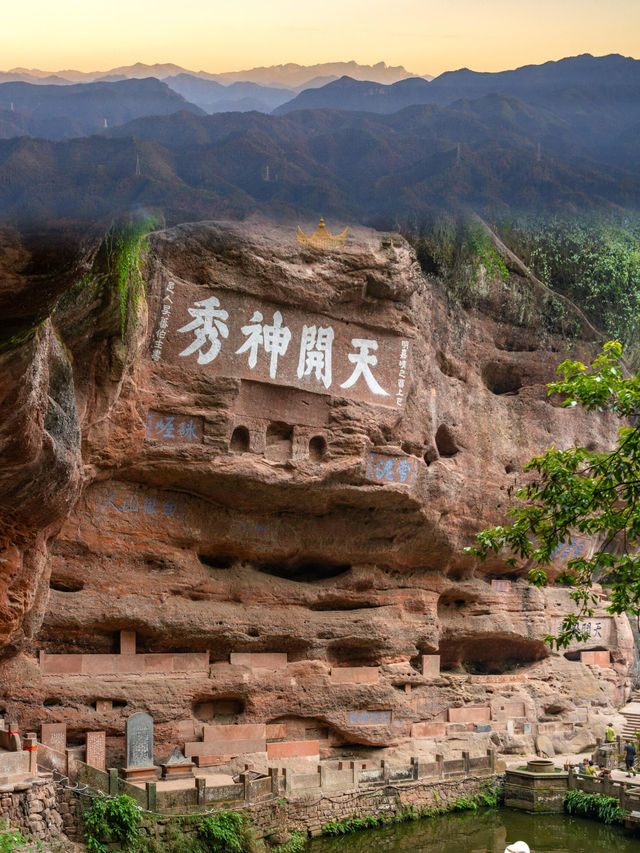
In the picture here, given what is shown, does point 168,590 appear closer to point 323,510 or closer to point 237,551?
point 237,551

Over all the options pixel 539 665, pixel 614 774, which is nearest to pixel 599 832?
pixel 614 774

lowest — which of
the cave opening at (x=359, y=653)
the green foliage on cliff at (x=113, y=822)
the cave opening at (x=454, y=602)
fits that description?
the green foliage on cliff at (x=113, y=822)

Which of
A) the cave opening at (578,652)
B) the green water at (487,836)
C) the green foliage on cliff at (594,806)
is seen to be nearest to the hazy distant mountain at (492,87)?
the green water at (487,836)

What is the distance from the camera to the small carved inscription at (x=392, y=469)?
782 inches

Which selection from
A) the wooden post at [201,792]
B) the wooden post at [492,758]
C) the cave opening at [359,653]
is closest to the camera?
the wooden post at [201,792]

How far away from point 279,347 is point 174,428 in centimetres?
263

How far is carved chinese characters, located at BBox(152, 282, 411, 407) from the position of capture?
59.1 ft

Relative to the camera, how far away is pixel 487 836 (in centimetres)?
1873

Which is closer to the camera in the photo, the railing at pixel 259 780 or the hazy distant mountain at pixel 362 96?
the hazy distant mountain at pixel 362 96

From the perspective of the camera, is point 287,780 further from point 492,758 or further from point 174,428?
point 174,428

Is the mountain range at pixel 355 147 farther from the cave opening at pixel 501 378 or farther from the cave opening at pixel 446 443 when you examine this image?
the cave opening at pixel 501 378

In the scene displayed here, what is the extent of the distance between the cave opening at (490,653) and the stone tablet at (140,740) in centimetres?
835

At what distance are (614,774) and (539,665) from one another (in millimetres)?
3596

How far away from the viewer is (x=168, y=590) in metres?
18.5
